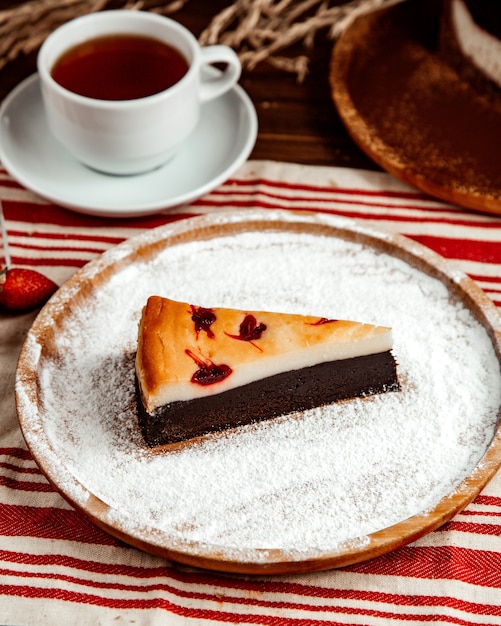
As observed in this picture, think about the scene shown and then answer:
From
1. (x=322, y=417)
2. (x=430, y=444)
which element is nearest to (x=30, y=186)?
(x=322, y=417)

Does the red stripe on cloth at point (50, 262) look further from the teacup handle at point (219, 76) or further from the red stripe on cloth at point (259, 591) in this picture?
the red stripe on cloth at point (259, 591)

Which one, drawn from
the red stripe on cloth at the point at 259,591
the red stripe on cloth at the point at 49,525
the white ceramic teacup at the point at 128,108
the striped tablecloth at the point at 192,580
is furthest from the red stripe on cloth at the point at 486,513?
the white ceramic teacup at the point at 128,108

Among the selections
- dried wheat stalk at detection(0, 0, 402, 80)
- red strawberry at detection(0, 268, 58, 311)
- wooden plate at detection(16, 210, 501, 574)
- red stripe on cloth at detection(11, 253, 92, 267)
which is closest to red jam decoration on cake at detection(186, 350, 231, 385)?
wooden plate at detection(16, 210, 501, 574)

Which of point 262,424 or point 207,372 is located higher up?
point 207,372

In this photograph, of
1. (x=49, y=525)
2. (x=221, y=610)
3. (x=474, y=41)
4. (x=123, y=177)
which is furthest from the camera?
(x=474, y=41)

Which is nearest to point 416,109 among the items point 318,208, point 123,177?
point 318,208

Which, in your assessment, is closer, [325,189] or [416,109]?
[325,189]

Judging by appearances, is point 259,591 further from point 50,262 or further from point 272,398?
point 50,262

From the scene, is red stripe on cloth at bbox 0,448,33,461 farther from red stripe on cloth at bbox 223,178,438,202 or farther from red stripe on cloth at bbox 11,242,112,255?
red stripe on cloth at bbox 223,178,438,202

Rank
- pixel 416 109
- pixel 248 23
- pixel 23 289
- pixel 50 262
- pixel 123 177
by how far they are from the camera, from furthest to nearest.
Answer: pixel 248 23 < pixel 416 109 < pixel 123 177 < pixel 50 262 < pixel 23 289
